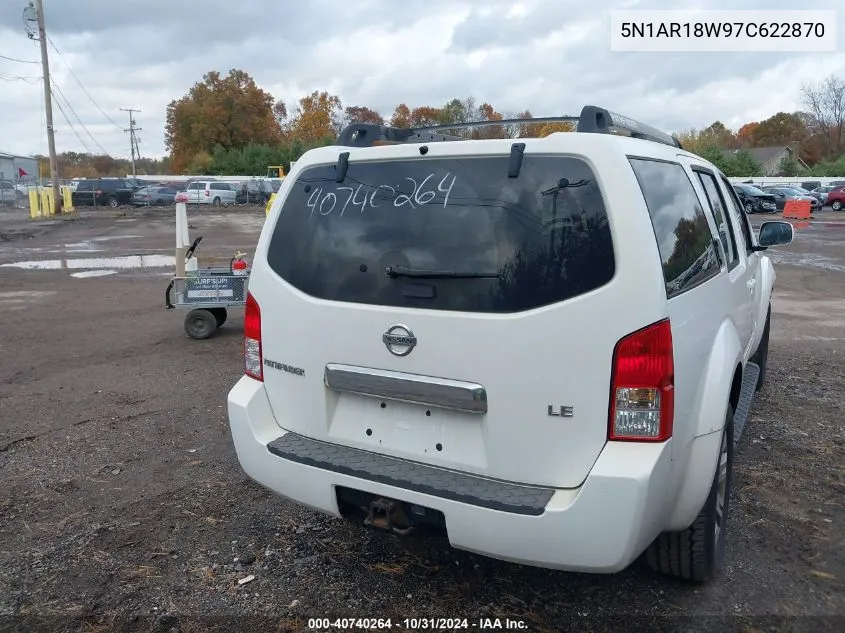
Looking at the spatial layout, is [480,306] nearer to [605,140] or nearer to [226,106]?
[605,140]

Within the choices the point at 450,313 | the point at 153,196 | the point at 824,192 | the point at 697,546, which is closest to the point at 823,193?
the point at 824,192

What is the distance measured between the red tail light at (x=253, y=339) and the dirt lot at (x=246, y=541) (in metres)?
0.94

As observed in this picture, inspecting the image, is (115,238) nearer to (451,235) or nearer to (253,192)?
(451,235)

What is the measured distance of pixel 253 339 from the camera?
3.34 m

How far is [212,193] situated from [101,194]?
715 cm

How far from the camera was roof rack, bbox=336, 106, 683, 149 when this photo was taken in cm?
287

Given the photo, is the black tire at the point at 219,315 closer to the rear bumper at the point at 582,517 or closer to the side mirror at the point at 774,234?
the side mirror at the point at 774,234

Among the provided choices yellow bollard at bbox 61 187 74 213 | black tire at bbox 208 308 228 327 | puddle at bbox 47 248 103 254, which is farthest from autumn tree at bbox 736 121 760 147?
black tire at bbox 208 308 228 327

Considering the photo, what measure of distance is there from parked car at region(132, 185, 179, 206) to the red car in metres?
39.6

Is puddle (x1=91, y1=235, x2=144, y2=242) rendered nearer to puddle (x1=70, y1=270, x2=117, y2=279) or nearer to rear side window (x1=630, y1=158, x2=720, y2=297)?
puddle (x1=70, y1=270, x2=117, y2=279)

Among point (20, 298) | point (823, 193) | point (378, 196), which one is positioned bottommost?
point (20, 298)

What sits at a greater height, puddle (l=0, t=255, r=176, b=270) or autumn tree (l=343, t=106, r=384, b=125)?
autumn tree (l=343, t=106, r=384, b=125)

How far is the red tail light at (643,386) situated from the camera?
250 centimetres

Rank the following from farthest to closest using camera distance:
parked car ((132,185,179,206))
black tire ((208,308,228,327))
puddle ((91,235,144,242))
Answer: parked car ((132,185,179,206)), puddle ((91,235,144,242)), black tire ((208,308,228,327))
